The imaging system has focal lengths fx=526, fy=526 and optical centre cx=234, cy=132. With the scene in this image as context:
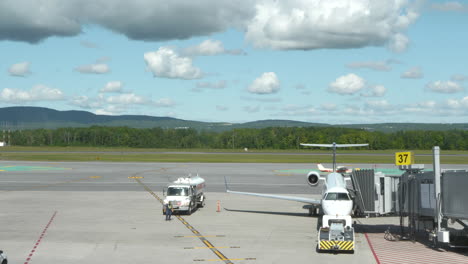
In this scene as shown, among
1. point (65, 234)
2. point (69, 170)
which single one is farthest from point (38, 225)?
point (69, 170)

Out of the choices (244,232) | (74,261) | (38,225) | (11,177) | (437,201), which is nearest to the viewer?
(74,261)

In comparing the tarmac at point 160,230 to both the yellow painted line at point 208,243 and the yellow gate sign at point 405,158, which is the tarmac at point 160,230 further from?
the yellow gate sign at point 405,158

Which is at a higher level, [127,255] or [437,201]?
[437,201]

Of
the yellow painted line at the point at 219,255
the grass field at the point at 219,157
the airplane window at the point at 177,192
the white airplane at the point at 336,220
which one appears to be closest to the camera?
the yellow painted line at the point at 219,255

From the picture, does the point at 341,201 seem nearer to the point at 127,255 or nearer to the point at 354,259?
the point at 354,259

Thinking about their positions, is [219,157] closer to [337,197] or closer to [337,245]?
[337,197]

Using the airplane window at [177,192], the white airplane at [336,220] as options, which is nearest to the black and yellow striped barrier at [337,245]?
the white airplane at [336,220]

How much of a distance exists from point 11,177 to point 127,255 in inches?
2015

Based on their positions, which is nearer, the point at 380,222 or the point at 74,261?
the point at 74,261

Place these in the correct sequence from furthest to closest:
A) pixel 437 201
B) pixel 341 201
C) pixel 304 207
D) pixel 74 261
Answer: pixel 304 207, pixel 341 201, pixel 437 201, pixel 74 261

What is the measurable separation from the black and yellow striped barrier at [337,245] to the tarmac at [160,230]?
1.28ft

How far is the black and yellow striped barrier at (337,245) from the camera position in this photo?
1021 inches

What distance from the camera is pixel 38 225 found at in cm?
3472

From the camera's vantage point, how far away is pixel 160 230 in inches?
1305
